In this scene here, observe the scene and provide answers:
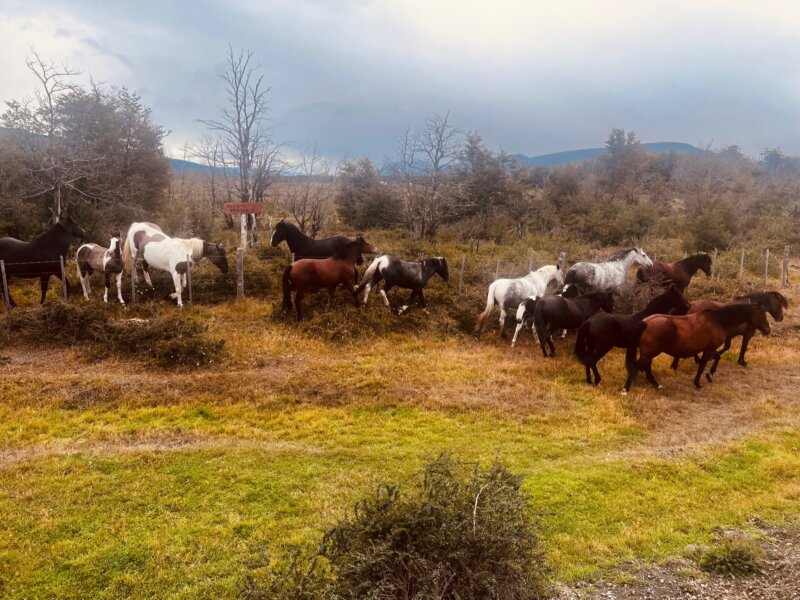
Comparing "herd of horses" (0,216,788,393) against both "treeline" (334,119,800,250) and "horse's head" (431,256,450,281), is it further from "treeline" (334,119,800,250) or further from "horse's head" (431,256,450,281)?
"treeline" (334,119,800,250)

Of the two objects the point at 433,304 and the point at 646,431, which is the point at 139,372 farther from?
the point at 646,431

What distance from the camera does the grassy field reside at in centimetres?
449

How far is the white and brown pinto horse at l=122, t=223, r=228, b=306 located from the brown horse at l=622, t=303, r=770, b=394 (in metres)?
11.2

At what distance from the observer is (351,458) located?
6348 millimetres

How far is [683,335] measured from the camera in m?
8.87

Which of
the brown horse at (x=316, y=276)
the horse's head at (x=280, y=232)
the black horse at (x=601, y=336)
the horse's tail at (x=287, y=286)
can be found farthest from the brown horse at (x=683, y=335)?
the horse's head at (x=280, y=232)

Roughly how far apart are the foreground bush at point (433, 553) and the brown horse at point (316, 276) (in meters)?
9.01

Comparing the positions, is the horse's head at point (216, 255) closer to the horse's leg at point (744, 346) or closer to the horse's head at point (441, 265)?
the horse's head at point (441, 265)

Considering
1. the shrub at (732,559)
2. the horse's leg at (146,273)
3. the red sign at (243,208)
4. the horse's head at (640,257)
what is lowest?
the shrub at (732,559)

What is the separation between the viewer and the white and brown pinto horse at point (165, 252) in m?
12.7

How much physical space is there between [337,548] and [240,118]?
19222 mm

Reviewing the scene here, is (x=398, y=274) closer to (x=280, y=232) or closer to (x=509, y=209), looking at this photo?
(x=280, y=232)

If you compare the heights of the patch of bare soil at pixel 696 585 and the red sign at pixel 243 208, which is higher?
the red sign at pixel 243 208

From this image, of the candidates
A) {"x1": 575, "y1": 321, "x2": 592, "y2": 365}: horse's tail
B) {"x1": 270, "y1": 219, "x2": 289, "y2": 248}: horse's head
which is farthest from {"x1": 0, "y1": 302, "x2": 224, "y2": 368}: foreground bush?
{"x1": 575, "y1": 321, "x2": 592, "y2": 365}: horse's tail
